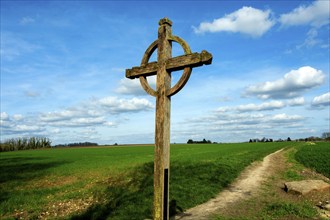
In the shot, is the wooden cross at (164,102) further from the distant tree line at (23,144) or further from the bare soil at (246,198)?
the distant tree line at (23,144)

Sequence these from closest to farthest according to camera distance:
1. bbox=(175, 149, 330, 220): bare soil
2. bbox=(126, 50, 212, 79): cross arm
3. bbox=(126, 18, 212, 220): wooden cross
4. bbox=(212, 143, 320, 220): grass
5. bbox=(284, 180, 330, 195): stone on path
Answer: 1. bbox=(126, 50, 212, 79): cross arm
2. bbox=(126, 18, 212, 220): wooden cross
3. bbox=(212, 143, 320, 220): grass
4. bbox=(175, 149, 330, 220): bare soil
5. bbox=(284, 180, 330, 195): stone on path

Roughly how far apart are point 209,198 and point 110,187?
5.36 m

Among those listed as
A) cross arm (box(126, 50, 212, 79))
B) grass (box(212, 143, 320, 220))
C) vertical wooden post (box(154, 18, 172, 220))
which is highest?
cross arm (box(126, 50, 212, 79))

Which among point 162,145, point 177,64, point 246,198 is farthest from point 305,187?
point 177,64

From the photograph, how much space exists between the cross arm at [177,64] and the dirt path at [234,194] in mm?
5170

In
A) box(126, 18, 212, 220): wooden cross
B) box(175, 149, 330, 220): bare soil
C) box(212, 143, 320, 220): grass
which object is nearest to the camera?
box(126, 18, 212, 220): wooden cross

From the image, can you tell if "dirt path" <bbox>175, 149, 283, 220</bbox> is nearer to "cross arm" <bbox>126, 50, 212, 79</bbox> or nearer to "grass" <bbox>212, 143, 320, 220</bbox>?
"grass" <bbox>212, 143, 320, 220</bbox>

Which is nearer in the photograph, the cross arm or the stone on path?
the cross arm

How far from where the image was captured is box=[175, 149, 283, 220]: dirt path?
10.6 meters

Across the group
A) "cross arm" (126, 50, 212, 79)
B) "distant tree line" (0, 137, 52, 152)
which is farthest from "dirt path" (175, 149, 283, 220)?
"distant tree line" (0, 137, 52, 152)

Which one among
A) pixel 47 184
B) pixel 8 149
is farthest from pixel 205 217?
pixel 8 149

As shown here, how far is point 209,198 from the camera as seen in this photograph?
13.0 meters

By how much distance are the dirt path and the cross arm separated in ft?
17.0

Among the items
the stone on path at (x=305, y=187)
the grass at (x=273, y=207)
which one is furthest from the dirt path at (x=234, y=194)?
the stone on path at (x=305, y=187)
